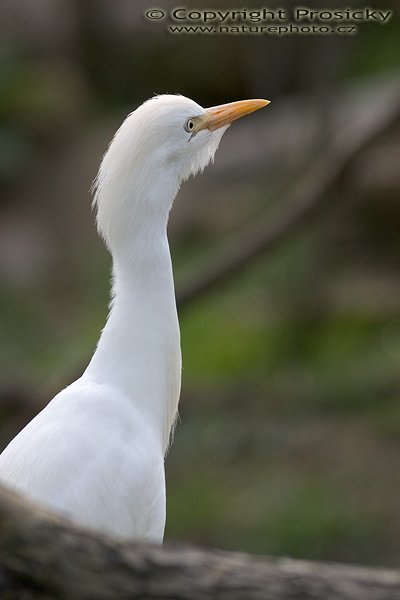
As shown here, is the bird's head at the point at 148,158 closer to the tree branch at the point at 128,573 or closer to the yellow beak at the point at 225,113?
the yellow beak at the point at 225,113

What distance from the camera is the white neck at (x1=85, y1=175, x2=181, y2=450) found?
290 centimetres

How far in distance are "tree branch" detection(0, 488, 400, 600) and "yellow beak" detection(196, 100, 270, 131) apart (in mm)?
1599

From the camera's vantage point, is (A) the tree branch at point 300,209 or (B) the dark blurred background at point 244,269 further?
(B) the dark blurred background at point 244,269

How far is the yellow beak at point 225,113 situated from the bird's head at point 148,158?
0.08 ft

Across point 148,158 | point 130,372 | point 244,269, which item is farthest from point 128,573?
point 244,269

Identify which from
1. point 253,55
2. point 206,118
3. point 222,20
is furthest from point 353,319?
point 206,118

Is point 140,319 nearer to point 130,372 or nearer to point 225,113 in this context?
point 130,372

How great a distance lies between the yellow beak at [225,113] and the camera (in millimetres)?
3031

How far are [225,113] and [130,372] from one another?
766mm

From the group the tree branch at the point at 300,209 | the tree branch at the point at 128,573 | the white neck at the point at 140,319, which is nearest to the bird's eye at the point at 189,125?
the white neck at the point at 140,319

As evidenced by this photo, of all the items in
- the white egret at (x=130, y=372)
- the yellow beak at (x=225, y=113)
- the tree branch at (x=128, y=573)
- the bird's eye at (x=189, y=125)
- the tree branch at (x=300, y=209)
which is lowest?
the tree branch at (x=128, y=573)

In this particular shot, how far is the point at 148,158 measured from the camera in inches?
113

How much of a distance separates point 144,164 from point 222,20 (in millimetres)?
3017

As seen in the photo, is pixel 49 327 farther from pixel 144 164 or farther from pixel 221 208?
pixel 144 164
